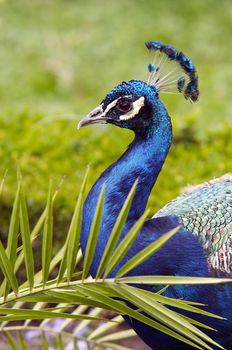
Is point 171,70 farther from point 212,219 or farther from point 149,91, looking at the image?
point 212,219

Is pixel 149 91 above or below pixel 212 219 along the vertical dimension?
above

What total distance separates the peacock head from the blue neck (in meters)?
0.03

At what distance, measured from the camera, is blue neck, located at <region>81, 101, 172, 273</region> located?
3.10m

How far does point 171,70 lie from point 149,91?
0.10m

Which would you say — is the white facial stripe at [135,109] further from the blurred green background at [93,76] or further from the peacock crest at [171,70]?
the blurred green background at [93,76]

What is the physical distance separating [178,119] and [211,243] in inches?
98.6

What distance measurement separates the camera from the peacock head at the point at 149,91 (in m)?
3.10

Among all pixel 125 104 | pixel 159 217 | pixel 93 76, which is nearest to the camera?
pixel 125 104

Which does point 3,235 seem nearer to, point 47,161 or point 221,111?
point 47,161

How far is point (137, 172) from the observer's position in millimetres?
3127

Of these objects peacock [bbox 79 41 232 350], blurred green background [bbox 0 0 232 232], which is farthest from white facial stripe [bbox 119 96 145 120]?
blurred green background [bbox 0 0 232 232]

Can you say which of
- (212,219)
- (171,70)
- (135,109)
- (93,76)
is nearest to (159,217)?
(212,219)

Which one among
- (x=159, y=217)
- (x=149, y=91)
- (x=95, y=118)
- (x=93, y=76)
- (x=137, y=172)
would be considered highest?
(x=93, y=76)

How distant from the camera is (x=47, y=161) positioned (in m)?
Answer: 5.01
